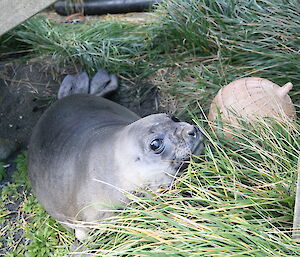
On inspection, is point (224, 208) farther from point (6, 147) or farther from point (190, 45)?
point (6, 147)

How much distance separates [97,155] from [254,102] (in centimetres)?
96

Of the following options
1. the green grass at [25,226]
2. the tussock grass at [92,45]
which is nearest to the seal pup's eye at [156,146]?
the green grass at [25,226]

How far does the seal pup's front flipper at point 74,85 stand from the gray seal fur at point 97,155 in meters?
0.37

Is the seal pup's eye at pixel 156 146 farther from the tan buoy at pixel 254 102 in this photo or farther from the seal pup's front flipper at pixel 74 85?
the seal pup's front flipper at pixel 74 85

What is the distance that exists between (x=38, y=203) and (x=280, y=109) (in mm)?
1813

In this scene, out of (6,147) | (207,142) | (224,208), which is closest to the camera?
(224,208)

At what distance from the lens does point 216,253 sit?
1.91 metres

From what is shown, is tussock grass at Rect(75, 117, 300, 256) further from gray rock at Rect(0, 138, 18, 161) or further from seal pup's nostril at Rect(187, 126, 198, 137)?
gray rock at Rect(0, 138, 18, 161)

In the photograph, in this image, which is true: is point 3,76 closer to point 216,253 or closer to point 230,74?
point 230,74

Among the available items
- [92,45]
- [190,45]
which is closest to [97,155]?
[190,45]

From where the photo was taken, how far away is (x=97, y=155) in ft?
8.22

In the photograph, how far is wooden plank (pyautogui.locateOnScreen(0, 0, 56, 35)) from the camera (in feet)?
8.44

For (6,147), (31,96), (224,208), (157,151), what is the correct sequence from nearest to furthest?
(224,208) → (157,151) → (6,147) → (31,96)

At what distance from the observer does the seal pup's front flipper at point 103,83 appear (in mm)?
3760
